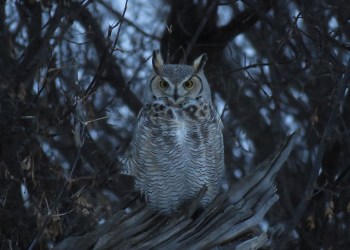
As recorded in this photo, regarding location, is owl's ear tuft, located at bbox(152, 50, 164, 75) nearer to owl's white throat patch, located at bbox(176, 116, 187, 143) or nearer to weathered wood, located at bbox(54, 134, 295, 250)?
owl's white throat patch, located at bbox(176, 116, 187, 143)

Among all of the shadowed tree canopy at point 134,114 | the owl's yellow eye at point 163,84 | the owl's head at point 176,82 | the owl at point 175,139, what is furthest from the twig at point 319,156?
the owl's yellow eye at point 163,84

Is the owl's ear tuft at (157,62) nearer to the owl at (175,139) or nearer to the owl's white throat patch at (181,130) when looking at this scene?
the owl at (175,139)

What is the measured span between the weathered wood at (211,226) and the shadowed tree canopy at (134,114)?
1 cm

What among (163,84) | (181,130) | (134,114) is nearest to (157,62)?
(163,84)

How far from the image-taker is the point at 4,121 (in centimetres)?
396

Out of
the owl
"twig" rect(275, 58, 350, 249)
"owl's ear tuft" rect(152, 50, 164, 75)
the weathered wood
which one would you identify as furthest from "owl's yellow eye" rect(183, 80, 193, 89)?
"twig" rect(275, 58, 350, 249)

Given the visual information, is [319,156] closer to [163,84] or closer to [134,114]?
[163,84]

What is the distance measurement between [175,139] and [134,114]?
1645 millimetres

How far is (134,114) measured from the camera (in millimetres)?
5113

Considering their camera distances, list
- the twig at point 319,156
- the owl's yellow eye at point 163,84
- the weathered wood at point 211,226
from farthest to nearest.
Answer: the owl's yellow eye at point 163,84 < the twig at point 319,156 < the weathered wood at point 211,226

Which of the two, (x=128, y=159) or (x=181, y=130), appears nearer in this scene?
(x=181, y=130)

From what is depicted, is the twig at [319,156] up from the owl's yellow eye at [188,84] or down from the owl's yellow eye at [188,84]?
down

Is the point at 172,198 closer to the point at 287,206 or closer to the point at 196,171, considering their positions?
the point at 196,171

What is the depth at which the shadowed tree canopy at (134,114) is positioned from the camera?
139 inches
